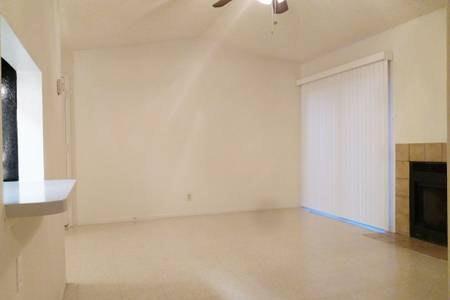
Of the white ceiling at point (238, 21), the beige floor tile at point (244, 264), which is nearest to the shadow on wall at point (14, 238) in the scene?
the beige floor tile at point (244, 264)

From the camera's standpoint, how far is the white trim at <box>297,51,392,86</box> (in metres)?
4.30

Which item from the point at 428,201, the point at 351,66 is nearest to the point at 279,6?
the point at 351,66

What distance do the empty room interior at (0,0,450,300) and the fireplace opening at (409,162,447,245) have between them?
0.6 inches

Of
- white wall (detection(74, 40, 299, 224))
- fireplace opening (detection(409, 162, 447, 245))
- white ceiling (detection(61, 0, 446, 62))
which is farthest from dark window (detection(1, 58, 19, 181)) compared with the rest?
fireplace opening (detection(409, 162, 447, 245))

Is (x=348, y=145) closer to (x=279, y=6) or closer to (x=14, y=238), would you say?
(x=279, y=6)

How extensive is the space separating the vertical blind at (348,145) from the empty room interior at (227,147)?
0.09 feet

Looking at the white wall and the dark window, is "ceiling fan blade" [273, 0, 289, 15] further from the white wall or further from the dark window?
the dark window

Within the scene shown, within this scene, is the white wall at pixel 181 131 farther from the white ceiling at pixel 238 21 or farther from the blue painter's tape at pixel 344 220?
the blue painter's tape at pixel 344 220

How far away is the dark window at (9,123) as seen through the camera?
1652 millimetres

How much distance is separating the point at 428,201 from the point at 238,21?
3286 millimetres

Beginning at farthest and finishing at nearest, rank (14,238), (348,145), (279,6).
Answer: (348,145) → (279,6) → (14,238)

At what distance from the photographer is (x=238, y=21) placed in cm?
468

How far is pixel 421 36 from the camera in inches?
154

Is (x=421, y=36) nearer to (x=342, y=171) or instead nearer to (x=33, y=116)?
(x=342, y=171)
